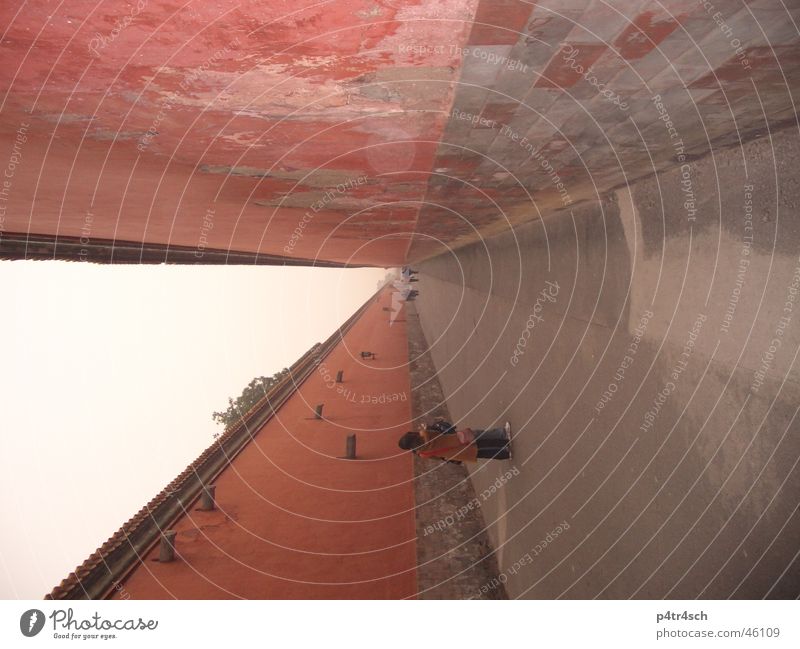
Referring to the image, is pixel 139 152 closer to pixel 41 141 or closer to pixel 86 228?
pixel 41 141

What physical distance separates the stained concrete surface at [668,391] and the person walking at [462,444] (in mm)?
462

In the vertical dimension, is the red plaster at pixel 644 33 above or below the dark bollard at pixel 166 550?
above

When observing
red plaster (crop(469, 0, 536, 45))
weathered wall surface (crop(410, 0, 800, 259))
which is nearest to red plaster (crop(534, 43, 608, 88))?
weathered wall surface (crop(410, 0, 800, 259))

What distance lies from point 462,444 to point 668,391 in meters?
3.04

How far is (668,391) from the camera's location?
9.53 ft

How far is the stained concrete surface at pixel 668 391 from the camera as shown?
7.13ft

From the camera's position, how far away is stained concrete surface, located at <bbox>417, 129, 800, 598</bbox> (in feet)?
7.13

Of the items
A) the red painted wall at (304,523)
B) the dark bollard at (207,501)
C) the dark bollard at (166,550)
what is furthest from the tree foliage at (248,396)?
the dark bollard at (166,550)
